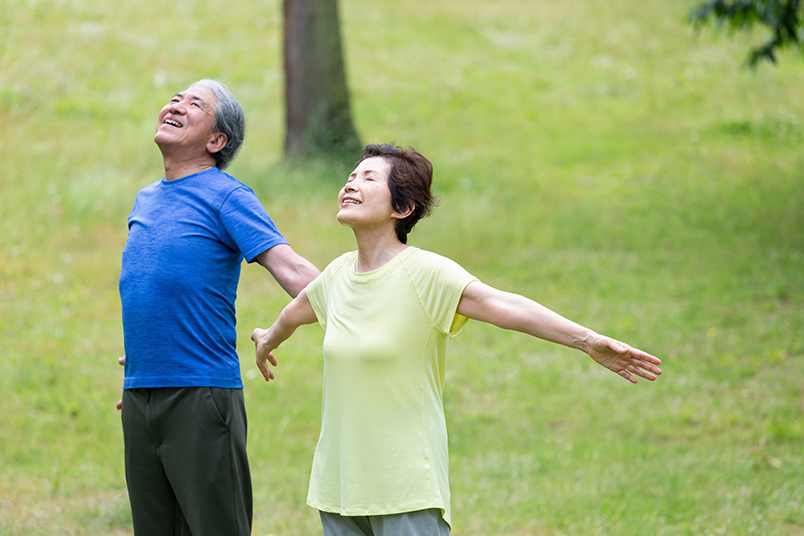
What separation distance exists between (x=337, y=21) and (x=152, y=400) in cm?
1014

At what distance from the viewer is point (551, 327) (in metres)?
2.52

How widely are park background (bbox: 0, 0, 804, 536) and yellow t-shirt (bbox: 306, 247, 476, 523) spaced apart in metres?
2.24

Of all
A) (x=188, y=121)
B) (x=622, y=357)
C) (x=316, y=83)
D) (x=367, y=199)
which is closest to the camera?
(x=622, y=357)

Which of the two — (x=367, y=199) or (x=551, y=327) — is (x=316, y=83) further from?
(x=551, y=327)

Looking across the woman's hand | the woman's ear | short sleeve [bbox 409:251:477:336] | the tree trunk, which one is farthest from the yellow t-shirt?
the tree trunk

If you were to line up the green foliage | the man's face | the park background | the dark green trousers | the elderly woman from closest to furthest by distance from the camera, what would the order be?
the elderly woman, the dark green trousers, the man's face, the park background, the green foliage

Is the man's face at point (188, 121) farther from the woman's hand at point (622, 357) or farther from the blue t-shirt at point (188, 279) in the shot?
the woman's hand at point (622, 357)

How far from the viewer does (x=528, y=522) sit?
480 centimetres

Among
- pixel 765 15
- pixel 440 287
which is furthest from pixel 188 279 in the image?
pixel 765 15

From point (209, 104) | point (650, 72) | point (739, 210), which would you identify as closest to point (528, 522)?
point (209, 104)

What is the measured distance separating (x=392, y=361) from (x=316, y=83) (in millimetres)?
10297

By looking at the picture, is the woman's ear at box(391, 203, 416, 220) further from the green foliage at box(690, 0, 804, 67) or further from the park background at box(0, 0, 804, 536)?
the green foliage at box(690, 0, 804, 67)

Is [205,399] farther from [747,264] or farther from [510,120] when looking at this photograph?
[510,120]

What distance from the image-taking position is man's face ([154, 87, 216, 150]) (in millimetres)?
3219
